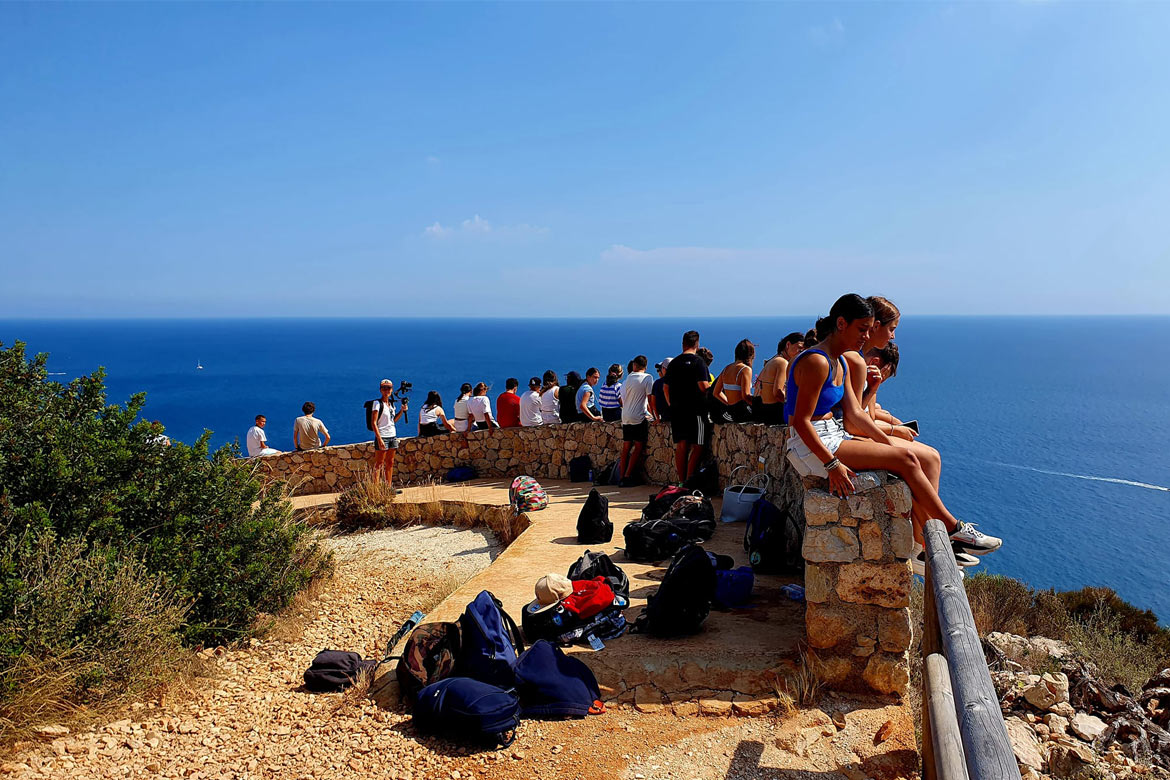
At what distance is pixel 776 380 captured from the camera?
7582mm

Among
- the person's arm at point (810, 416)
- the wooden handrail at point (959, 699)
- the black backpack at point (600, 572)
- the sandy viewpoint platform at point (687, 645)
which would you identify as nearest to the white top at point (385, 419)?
the sandy viewpoint platform at point (687, 645)

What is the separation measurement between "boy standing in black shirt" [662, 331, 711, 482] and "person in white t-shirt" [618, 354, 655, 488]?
38.7 inches

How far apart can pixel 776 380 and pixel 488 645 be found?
14.8ft

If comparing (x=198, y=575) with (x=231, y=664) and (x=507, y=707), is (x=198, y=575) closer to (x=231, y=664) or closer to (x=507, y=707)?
(x=231, y=664)

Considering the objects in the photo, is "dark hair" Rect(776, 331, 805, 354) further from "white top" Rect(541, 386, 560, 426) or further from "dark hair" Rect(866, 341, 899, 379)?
"white top" Rect(541, 386, 560, 426)

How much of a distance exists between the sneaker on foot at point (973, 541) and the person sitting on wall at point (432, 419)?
409 inches

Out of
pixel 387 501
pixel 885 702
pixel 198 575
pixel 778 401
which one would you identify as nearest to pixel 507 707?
pixel 885 702

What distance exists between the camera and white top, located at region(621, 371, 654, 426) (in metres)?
10.1

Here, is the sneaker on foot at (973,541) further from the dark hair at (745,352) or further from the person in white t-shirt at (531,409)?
the person in white t-shirt at (531,409)

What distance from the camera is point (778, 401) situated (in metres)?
7.64

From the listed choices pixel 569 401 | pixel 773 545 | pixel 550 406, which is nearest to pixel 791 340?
pixel 773 545

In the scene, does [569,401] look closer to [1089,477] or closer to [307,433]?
[307,433]

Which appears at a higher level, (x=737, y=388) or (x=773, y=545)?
(x=737, y=388)

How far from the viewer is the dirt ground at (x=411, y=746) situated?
3.72m
